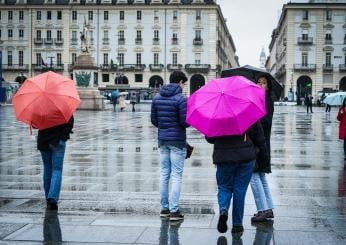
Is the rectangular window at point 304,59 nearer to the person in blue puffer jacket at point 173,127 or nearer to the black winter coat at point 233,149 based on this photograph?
the person in blue puffer jacket at point 173,127

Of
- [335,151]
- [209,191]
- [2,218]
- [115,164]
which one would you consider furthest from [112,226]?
[335,151]

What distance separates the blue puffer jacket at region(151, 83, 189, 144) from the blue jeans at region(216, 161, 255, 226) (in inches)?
39.6

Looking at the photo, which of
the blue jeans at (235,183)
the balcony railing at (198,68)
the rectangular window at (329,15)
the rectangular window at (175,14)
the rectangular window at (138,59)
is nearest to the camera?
the blue jeans at (235,183)

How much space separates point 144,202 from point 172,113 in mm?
1599

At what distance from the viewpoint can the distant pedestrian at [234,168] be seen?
650 centimetres

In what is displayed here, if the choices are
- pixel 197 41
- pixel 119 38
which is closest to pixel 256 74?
pixel 197 41

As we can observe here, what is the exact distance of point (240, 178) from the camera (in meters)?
6.63

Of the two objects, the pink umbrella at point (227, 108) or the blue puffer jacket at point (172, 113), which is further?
the blue puffer jacket at point (172, 113)

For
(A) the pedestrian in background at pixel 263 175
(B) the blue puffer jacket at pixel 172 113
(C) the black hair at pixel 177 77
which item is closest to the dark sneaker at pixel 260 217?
(A) the pedestrian in background at pixel 263 175

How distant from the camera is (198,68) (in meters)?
93.1

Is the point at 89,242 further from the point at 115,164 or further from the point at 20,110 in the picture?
the point at 115,164

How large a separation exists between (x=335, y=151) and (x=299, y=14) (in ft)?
246

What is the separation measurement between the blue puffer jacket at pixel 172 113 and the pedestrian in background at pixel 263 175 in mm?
953

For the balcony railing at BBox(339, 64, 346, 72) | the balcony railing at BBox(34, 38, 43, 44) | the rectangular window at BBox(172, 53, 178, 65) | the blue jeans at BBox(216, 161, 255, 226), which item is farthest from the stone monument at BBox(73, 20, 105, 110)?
the balcony railing at BBox(34, 38, 43, 44)
